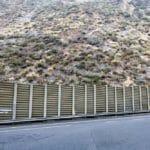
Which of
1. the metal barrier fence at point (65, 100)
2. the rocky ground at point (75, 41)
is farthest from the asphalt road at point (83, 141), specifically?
the rocky ground at point (75, 41)

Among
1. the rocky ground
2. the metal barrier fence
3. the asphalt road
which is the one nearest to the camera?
the asphalt road

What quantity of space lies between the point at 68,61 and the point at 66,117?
12950 mm

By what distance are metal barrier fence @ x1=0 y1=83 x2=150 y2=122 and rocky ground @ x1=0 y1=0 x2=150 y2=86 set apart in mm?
6144

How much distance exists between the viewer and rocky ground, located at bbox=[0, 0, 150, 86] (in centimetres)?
2775

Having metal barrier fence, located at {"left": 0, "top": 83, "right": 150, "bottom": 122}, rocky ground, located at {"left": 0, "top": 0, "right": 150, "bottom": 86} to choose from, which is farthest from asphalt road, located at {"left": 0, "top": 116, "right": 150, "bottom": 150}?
rocky ground, located at {"left": 0, "top": 0, "right": 150, "bottom": 86}

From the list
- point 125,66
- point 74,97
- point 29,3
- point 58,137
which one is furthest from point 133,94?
point 29,3

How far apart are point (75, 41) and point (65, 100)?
15619 millimetres

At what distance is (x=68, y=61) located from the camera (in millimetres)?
29391

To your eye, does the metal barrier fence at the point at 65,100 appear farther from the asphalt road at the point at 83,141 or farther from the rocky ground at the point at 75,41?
the asphalt road at the point at 83,141

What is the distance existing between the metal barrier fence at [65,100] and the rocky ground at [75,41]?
6144 millimetres

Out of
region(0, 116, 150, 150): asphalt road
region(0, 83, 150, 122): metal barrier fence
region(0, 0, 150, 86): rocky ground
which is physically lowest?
region(0, 116, 150, 150): asphalt road

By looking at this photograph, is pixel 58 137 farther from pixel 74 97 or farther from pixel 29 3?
pixel 29 3

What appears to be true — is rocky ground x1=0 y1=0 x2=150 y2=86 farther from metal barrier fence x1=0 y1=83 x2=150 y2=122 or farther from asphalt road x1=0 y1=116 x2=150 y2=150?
asphalt road x1=0 y1=116 x2=150 y2=150

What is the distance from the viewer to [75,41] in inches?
1303
